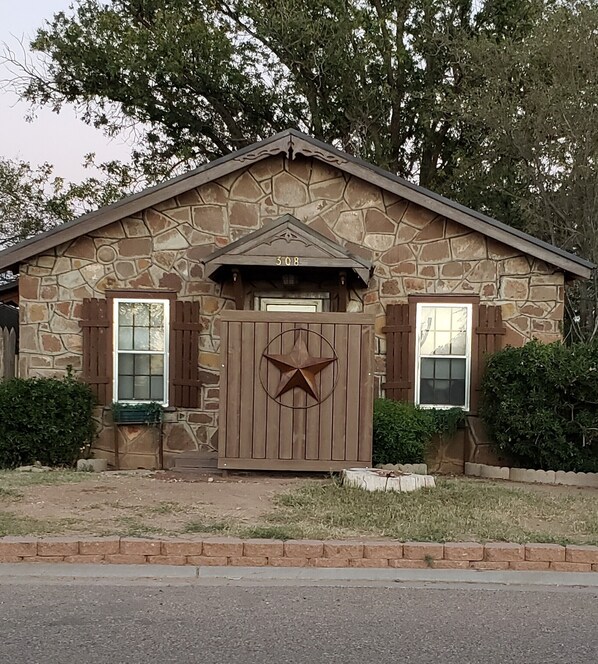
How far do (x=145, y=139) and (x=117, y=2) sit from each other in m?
4.29

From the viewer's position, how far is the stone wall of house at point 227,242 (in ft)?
39.1

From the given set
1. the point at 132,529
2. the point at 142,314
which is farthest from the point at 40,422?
the point at 132,529

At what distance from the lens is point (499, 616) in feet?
17.1

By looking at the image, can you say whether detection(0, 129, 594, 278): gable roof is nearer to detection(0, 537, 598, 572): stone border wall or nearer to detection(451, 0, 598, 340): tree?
detection(451, 0, 598, 340): tree

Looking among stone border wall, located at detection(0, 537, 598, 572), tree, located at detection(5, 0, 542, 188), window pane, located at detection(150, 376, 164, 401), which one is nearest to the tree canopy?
tree, located at detection(5, 0, 542, 188)

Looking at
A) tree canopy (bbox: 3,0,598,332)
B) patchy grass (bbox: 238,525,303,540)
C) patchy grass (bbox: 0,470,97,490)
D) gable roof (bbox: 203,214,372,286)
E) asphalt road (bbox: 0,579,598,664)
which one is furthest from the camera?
tree canopy (bbox: 3,0,598,332)

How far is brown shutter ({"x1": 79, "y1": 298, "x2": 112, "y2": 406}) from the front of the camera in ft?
38.8

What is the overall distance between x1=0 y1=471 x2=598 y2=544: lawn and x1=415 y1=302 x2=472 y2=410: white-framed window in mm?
2683

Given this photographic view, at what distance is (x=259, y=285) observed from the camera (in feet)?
39.5

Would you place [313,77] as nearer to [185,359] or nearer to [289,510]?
[185,359]

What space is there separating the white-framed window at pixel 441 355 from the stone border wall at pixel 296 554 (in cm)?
580

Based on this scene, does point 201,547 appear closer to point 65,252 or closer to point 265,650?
point 265,650

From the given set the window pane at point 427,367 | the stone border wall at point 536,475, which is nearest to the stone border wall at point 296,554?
the stone border wall at point 536,475

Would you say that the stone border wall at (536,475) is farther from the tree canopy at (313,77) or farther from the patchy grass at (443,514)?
the tree canopy at (313,77)
